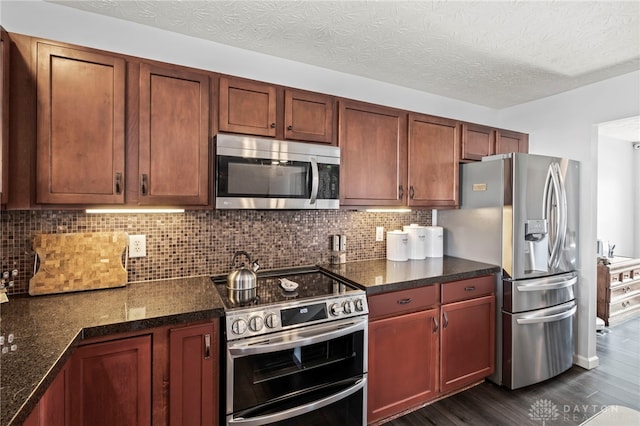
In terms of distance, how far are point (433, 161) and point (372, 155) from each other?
2.10 ft

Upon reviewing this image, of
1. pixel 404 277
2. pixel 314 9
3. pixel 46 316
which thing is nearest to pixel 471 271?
pixel 404 277

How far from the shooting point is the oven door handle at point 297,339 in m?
1.52

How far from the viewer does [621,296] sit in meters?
3.91

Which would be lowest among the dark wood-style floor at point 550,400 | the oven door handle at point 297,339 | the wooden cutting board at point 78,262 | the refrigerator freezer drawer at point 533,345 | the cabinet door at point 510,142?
the dark wood-style floor at point 550,400

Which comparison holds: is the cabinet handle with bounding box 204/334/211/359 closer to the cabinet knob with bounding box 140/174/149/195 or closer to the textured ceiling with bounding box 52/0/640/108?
the cabinet knob with bounding box 140/174/149/195

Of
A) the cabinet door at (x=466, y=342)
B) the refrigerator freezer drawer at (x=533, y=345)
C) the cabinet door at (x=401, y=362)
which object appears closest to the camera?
the cabinet door at (x=401, y=362)

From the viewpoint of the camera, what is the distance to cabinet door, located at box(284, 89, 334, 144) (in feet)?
6.80

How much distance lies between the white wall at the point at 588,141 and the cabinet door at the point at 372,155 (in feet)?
5.80

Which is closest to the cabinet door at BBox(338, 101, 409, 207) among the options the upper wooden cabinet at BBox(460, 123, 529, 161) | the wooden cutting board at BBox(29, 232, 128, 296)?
the upper wooden cabinet at BBox(460, 123, 529, 161)

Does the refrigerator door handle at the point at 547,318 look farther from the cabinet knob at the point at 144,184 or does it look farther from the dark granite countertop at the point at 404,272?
the cabinet knob at the point at 144,184

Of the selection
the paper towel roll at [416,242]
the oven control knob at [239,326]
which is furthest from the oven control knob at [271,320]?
the paper towel roll at [416,242]

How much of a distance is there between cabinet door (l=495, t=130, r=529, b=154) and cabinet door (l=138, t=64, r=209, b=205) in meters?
2.70

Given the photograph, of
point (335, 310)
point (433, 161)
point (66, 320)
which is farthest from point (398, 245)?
point (66, 320)

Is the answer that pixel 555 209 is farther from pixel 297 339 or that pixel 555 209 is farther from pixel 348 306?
pixel 297 339
